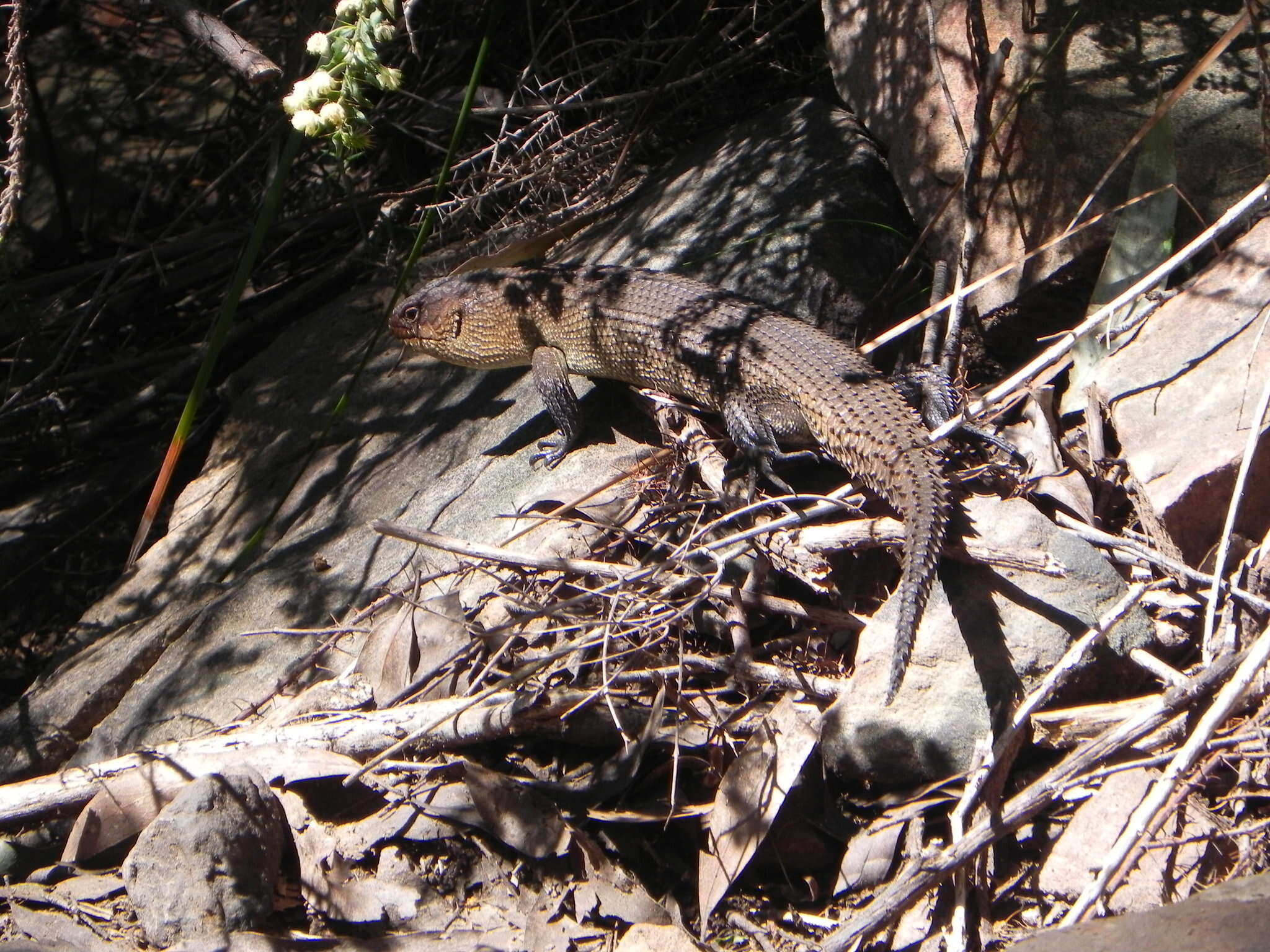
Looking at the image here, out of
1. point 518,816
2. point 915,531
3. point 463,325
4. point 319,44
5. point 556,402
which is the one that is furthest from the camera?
point 463,325

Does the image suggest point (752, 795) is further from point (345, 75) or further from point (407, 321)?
point (407, 321)

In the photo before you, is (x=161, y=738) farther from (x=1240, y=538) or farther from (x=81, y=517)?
(x=1240, y=538)

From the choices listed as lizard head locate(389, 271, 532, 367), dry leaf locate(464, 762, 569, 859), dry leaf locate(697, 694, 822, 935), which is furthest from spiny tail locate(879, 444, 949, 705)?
lizard head locate(389, 271, 532, 367)

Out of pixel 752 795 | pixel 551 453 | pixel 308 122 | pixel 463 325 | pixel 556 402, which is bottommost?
pixel 752 795

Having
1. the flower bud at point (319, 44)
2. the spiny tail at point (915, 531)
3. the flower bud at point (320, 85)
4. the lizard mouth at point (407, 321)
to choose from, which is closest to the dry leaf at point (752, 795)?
the spiny tail at point (915, 531)

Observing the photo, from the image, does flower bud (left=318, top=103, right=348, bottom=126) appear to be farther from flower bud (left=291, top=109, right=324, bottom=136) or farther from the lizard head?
the lizard head

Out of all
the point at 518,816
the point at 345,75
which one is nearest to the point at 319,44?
the point at 345,75

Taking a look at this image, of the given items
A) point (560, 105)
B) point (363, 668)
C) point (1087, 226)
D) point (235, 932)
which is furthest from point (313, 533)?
point (1087, 226)
